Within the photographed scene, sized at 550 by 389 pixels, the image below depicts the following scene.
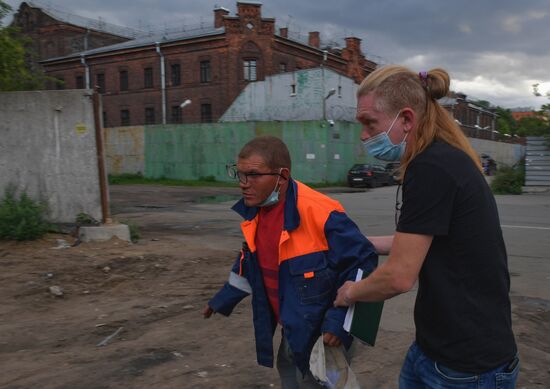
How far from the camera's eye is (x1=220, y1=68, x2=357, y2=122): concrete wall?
3253cm

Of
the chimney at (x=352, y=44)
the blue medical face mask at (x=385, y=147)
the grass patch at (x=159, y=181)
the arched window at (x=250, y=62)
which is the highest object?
the chimney at (x=352, y=44)

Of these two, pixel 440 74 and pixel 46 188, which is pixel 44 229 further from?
pixel 440 74

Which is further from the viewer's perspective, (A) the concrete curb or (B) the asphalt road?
(A) the concrete curb

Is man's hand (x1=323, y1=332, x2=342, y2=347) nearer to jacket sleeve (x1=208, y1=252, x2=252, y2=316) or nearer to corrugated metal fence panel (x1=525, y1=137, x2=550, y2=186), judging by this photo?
jacket sleeve (x1=208, y1=252, x2=252, y2=316)

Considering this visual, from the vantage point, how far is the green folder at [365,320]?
6.84 ft

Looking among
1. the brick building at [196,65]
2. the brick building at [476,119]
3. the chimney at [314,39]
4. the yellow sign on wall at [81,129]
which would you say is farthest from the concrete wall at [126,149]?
the brick building at [476,119]

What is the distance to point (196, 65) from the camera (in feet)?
132

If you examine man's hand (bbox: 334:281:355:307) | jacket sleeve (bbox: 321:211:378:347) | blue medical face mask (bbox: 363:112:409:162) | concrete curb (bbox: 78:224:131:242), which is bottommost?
concrete curb (bbox: 78:224:131:242)

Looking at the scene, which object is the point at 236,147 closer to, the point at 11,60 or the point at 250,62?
the point at 250,62

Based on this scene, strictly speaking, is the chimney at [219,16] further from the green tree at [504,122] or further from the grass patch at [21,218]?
the green tree at [504,122]

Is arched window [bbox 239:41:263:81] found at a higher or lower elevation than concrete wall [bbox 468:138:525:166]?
higher

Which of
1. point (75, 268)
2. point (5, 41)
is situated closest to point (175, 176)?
point (5, 41)

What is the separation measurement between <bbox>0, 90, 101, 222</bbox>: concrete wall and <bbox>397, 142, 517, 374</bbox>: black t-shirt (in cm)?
789

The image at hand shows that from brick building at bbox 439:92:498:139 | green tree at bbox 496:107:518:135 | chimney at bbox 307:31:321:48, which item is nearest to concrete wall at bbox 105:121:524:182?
chimney at bbox 307:31:321:48
